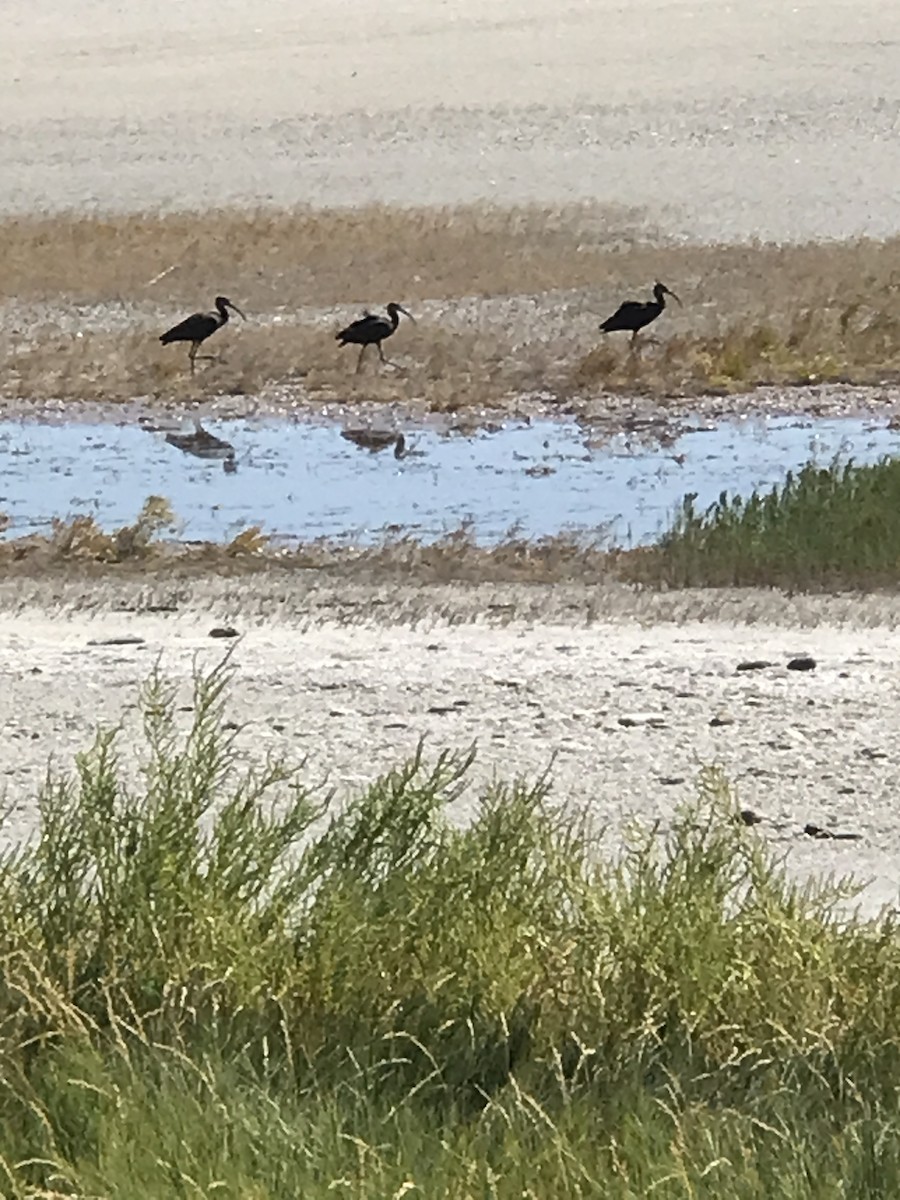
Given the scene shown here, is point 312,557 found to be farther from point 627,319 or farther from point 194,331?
point 627,319

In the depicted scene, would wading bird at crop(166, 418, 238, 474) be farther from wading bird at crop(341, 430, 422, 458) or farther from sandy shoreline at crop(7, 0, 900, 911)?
sandy shoreline at crop(7, 0, 900, 911)

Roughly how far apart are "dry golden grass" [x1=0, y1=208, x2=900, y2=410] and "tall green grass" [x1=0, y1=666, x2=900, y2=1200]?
1172 centimetres

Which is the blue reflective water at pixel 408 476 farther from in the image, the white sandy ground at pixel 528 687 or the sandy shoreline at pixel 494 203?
the white sandy ground at pixel 528 687

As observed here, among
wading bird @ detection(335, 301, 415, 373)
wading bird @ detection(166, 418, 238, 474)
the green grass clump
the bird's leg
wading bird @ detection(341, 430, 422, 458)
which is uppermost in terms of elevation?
the green grass clump

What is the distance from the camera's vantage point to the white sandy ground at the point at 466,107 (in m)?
31.2

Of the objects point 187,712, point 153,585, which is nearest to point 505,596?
point 153,585

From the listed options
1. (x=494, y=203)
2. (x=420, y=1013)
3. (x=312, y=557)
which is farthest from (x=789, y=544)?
(x=494, y=203)

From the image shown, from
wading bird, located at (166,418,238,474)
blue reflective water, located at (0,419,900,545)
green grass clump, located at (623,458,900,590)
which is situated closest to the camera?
green grass clump, located at (623,458,900,590)

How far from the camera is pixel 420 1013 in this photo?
538 cm

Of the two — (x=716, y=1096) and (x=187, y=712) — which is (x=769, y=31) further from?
(x=716, y=1096)

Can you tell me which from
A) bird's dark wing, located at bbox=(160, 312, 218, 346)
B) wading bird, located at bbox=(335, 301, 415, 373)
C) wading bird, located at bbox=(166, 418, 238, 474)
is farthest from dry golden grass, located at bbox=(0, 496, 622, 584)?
bird's dark wing, located at bbox=(160, 312, 218, 346)

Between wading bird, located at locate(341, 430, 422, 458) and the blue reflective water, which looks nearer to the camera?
the blue reflective water

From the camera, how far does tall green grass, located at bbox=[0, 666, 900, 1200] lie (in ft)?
14.5

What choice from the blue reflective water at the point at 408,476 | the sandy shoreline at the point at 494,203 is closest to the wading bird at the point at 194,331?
the sandy shoreline at the point at 494,203
